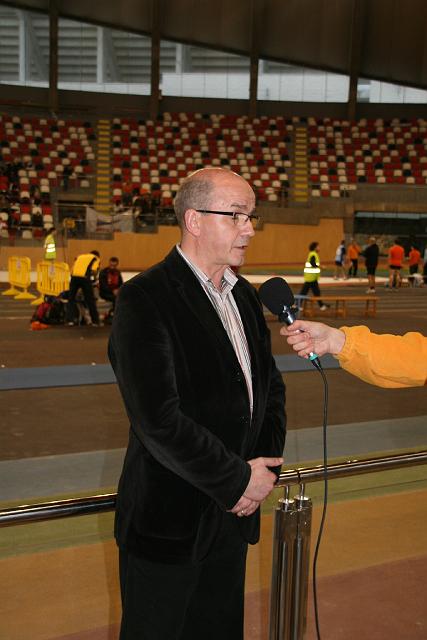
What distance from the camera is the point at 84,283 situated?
12.9 m

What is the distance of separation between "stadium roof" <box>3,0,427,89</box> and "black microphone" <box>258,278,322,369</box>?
100 ft

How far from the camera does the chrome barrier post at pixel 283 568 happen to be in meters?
2.03

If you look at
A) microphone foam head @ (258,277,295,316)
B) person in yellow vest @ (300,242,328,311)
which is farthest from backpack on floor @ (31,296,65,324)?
microphone foam head @ (258,277,295,316)

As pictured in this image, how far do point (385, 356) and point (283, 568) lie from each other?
0.66 meters

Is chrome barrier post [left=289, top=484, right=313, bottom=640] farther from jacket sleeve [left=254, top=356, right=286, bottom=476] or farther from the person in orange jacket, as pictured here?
the person in orange jacket

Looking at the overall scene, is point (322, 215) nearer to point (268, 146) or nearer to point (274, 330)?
point (268, 146)

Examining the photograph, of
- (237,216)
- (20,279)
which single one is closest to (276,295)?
(237,216)

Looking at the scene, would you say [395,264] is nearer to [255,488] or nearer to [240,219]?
[240,219]

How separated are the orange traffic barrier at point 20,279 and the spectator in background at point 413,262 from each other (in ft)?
29.1

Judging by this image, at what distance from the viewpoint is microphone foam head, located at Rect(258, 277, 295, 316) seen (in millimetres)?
2141

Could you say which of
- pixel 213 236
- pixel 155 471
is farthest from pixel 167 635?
pixel 213 236

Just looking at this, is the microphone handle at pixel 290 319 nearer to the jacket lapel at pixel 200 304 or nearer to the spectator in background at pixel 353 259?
the jacket lapel at pixel 200 304

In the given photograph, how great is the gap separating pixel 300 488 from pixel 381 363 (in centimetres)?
43

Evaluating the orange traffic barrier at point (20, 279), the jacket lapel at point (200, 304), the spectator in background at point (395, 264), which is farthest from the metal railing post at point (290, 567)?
the spectator in background at point (395, 264)
